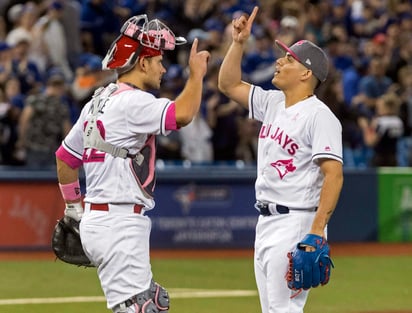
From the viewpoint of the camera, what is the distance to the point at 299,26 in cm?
1928

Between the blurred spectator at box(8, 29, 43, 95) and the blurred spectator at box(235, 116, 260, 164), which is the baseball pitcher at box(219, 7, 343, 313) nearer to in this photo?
the blurred spectator at box(8, 29, 43, 95)

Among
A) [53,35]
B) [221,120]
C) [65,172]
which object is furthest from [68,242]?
[53,35]

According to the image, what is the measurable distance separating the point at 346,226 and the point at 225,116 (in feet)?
8.17

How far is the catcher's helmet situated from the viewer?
6.29 meters

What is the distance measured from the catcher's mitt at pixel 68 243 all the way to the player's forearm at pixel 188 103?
44.9 inches

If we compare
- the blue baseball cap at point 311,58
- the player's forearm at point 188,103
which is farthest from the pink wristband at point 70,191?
the blue baseball cap at point 311,58

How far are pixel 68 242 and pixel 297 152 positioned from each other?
1.56 metres

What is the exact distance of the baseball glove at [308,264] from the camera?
6.45m

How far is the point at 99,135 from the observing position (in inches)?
244

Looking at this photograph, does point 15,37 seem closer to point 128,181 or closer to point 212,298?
point 212,298

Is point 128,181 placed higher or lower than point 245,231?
higher

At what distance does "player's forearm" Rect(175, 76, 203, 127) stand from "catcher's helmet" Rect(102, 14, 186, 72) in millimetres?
401

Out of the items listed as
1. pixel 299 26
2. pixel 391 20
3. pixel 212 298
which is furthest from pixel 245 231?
pixel 391 20

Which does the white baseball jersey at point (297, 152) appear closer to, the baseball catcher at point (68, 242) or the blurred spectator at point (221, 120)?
the baseball catcher at point (68, 242)
